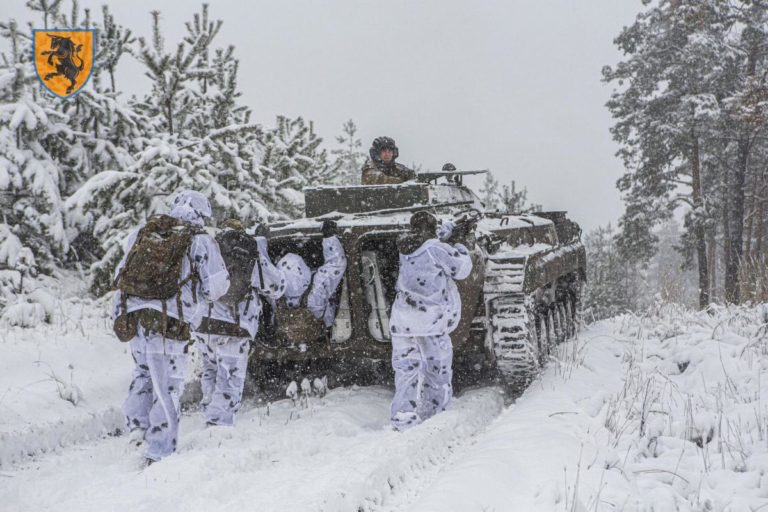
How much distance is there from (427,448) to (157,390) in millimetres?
1917

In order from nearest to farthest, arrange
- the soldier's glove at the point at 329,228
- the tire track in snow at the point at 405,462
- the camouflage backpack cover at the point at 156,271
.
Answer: the tire track in snow at the point at 405,462 → the camouflage backpack cover at the point at 156,271 → the soldier's glove at the point at 329,228

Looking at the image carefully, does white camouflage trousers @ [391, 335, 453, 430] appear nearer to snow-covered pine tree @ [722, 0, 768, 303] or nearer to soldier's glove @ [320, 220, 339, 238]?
soldier's glove @ [320, 220, 339, 238]

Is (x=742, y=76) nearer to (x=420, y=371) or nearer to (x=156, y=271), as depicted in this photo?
(x=420, y=371)

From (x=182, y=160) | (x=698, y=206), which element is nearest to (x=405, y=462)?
(x=182, y=160)

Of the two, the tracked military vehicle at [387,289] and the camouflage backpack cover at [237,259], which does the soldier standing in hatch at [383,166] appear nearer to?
the tracked military vehicle at [387,289]

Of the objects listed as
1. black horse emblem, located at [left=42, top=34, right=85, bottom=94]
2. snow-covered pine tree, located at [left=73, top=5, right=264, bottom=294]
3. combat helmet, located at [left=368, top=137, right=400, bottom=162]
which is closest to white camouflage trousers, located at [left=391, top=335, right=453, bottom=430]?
combat helmet, located at [left=368, top=137, right=400, bottom=162]

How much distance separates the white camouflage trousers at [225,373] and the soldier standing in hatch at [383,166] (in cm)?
359

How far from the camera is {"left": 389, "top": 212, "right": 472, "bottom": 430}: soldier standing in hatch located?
205 inches

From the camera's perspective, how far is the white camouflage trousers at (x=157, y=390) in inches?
177

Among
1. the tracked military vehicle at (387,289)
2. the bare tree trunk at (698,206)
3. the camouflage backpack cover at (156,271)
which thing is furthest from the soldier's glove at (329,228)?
the bare tree trunk at (698,206)

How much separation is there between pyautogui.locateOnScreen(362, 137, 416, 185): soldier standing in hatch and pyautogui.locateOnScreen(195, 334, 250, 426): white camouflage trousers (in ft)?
11.8

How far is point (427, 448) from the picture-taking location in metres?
4.23

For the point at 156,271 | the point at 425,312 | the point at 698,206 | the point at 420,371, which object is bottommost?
the point at 420,371

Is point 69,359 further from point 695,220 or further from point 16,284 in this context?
point 695,220
